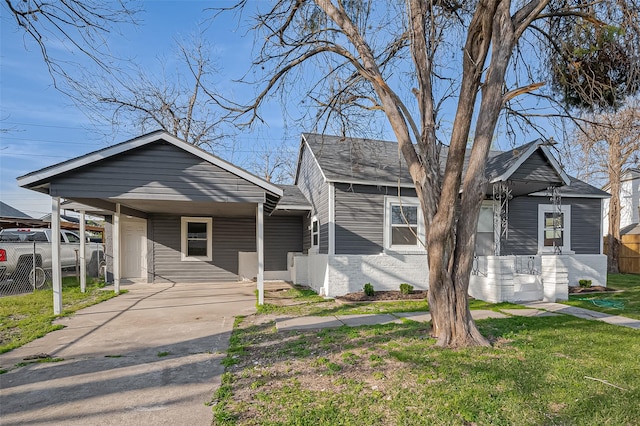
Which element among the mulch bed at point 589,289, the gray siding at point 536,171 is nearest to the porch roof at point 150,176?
the gray siding at point 536,171

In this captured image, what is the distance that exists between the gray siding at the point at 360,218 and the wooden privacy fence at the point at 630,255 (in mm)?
16175

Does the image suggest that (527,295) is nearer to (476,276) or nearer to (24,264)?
(476,276)

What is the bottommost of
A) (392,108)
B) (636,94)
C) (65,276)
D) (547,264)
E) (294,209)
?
(65,276)

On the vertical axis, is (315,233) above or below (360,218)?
below

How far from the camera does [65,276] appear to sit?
536 inches

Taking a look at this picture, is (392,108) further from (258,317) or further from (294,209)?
(294,209)

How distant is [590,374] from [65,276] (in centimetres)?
1622

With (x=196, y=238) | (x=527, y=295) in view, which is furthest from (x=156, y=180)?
(x=527, y=295)

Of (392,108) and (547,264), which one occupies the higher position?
(392,108)

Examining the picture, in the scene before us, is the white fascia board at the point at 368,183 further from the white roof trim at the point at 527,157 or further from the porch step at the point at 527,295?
the porch step at the point at 527,295

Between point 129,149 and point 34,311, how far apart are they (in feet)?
13.5

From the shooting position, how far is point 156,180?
24.5 feet

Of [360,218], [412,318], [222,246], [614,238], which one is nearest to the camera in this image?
[412,318]

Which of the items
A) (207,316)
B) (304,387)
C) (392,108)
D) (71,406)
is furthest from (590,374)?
(207,316)
